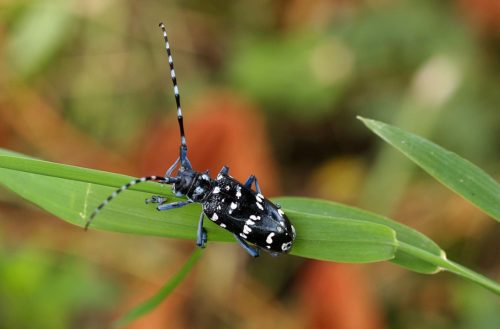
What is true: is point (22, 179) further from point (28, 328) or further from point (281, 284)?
point (281, 284)

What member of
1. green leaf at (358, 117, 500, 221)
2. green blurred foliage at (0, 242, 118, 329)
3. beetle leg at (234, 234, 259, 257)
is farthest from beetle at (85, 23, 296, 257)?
green blurred foliage at (0, 242, 118, 329)

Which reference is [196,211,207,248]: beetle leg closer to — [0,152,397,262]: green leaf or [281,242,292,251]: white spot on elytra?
[0,152,397,262]: green leaf

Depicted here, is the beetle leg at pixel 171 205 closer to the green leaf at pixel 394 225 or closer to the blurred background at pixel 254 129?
the green leaf at pixel 394 225

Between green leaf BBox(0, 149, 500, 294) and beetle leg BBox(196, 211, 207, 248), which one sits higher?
green leaf BBox(0, 149, 500, 294)

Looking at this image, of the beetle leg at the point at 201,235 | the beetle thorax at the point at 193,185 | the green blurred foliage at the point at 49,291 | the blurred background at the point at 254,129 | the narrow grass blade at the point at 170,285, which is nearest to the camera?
the beetle leg at the point at 201,235

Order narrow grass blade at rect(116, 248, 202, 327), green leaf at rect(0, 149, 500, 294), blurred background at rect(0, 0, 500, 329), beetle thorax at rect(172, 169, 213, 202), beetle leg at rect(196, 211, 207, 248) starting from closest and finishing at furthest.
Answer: green leaf at rect(0, 149, 500, 294) < beetle leg at rect(196, 211, 207, 248) < narrow grass blade at rect(116, 248, 202, 327) < beetle thorax at rect(172, 169, 213, 202) < blurred background at rect(0, 0, 500, 329)

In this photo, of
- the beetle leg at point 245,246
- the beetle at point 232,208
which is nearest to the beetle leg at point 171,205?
the beetle at point 232,208

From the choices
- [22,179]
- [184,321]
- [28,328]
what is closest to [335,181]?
[184,321]

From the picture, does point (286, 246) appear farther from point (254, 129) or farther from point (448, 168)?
point (254, 129)
